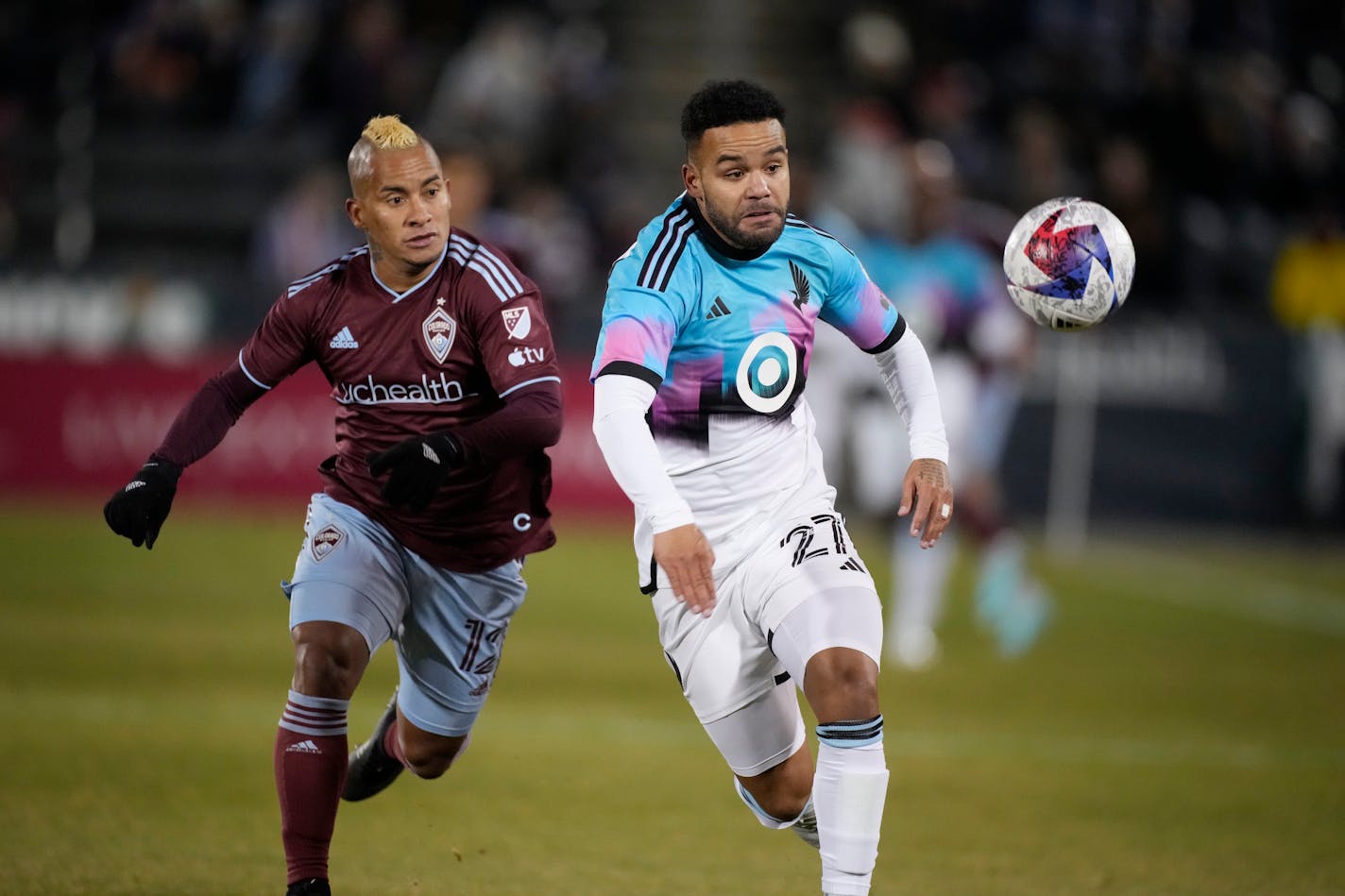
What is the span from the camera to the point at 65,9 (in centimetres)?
2136

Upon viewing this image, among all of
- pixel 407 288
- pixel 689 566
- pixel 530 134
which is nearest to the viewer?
pixel 689 566

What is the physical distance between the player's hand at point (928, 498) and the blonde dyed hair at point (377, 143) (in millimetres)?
1986

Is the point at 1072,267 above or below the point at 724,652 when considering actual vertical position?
above

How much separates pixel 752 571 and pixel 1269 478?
47.4 feet

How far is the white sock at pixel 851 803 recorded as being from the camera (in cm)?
522

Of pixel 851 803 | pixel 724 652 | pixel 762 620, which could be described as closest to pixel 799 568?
pixel 762 620

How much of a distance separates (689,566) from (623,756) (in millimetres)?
4155

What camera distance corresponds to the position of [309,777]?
5.58 metres

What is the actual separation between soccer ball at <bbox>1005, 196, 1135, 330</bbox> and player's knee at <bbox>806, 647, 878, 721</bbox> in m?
1.50

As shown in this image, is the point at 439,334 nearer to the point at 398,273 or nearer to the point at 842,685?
the point at 398,273

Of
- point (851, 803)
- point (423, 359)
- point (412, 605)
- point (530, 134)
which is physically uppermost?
point (530, 134)

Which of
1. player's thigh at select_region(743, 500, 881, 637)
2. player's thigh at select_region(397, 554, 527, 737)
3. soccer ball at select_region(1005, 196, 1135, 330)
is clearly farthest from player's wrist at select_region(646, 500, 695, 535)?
soccer ball at select_region(1005, 196, 1135, 330)

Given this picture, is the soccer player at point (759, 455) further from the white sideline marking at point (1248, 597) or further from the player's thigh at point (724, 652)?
the white sideline marking at point (1248, 597)

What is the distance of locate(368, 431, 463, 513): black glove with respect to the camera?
17.6 feet
